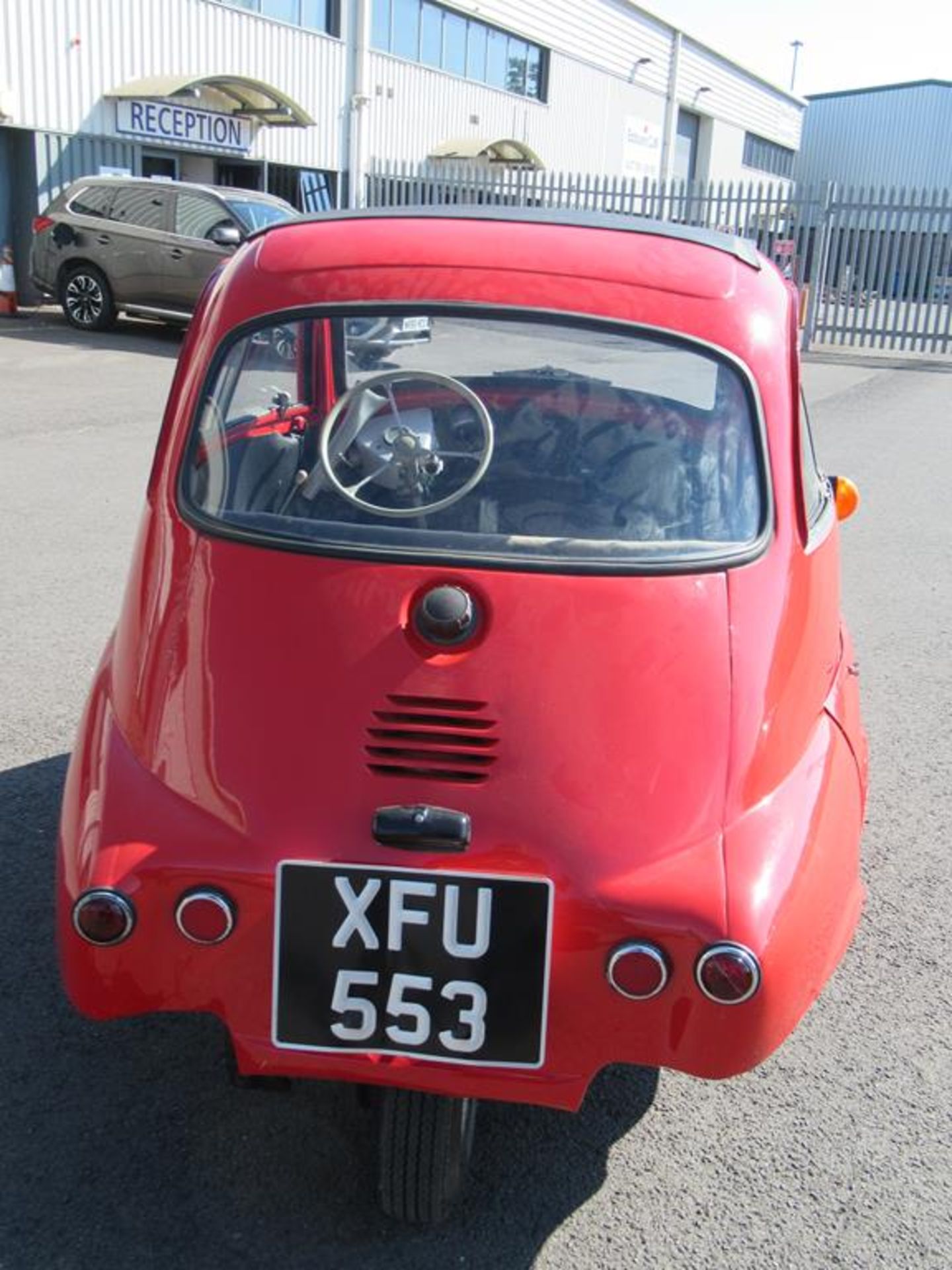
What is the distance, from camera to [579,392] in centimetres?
313

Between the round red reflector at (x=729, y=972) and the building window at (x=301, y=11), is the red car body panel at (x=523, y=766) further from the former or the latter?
the building window at (x=301, y=11)

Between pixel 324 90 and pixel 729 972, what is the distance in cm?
2454

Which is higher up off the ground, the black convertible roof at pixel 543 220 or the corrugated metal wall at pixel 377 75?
the corrugated metal wall at pixel 377 75

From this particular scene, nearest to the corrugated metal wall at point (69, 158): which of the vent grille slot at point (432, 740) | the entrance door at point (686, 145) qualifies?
the vent grille slot at point (432, 740)

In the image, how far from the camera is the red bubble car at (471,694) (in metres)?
2.25

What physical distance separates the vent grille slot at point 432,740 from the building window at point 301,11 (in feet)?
71.4

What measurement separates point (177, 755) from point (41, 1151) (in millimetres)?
910

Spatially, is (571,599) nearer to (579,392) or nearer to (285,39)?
(579,392)

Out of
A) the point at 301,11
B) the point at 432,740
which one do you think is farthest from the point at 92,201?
the point at 432,740

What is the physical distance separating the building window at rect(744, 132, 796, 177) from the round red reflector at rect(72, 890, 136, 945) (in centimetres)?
4868

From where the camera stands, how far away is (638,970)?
7.28 ft

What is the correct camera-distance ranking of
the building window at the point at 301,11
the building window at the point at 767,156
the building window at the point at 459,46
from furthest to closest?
1. the building window at the point at 767,156
2. the building window at the point at 459,46
3. the building window at the point at 301,11

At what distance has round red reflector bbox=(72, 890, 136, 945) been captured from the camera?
2281 millimetres

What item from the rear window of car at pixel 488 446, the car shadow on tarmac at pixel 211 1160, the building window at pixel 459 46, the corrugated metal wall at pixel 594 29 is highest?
the corrugated metal wall at pixel 594 29
